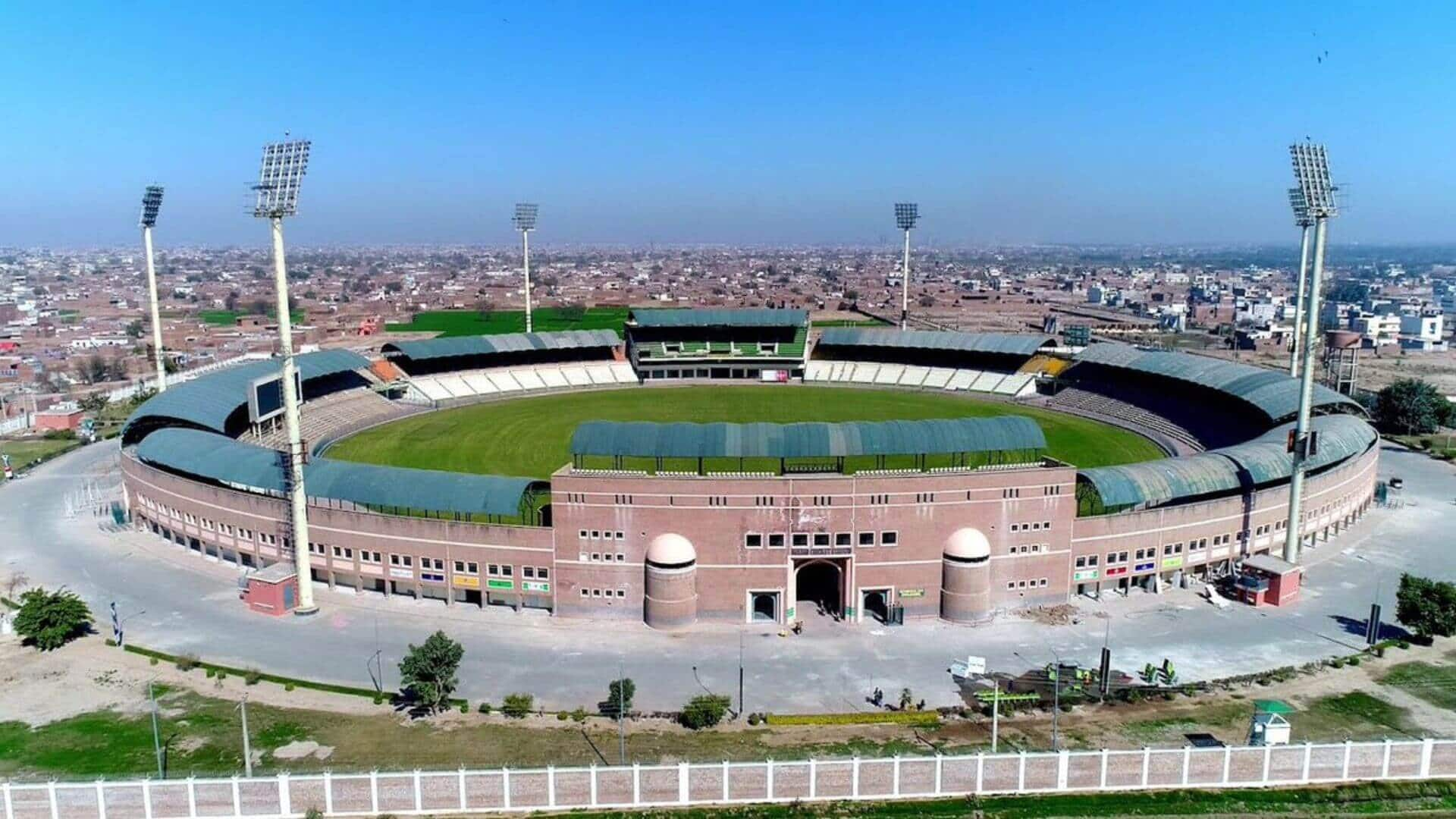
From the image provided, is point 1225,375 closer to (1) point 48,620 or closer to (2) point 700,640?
(2) point 700,640

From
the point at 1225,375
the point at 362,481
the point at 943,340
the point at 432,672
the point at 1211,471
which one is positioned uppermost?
the point at 943,340

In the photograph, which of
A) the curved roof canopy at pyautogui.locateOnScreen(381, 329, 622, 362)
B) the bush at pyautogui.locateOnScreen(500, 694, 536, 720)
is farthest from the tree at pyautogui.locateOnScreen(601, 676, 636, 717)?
the curved roof canopy at pyautogui.locateOnScreen(381, 329, 622, 362)

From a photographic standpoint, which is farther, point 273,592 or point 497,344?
point 497,344

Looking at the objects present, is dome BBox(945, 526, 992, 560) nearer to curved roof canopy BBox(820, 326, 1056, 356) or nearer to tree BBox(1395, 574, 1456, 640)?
tree BBox(1395, 574, 1456, 640)

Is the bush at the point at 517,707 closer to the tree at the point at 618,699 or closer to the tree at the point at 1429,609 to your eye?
the tree at the point at 618,699

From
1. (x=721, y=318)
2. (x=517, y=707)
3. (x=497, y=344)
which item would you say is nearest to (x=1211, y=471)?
(x=517, y=707)

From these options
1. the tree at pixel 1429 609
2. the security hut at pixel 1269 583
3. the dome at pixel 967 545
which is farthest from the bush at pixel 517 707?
the tree at pixel 1429 609

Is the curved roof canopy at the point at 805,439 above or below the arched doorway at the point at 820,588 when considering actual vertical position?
above
